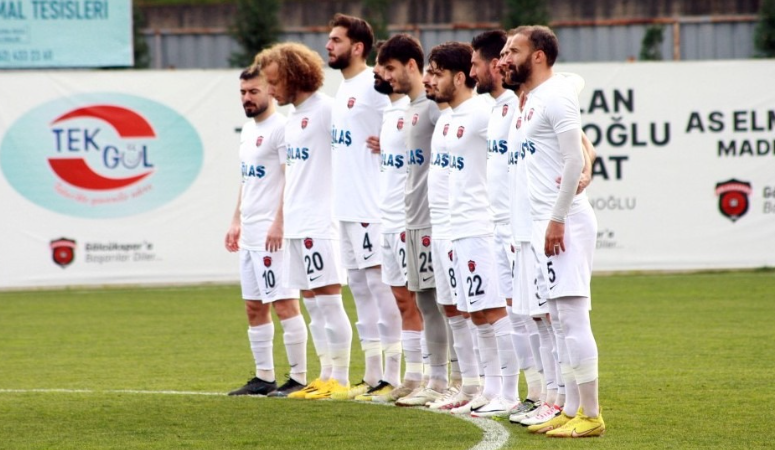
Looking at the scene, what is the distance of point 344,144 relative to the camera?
9.42m

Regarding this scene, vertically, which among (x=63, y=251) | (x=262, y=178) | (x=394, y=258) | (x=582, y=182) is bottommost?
(x=63, y=251)

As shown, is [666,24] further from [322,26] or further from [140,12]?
[140,12]

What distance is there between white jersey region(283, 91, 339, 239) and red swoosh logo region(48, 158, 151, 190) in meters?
9.75

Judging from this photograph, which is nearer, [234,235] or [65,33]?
[234,235]

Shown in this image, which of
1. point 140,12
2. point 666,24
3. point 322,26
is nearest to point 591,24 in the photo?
point 666,24

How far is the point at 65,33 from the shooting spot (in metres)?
19.7

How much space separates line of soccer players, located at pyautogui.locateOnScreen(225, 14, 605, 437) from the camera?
7.38 meters

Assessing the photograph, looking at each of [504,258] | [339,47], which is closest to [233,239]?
[339,47]

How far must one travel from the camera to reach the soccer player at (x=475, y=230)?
Result: 8.38m

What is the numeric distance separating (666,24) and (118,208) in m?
12.5

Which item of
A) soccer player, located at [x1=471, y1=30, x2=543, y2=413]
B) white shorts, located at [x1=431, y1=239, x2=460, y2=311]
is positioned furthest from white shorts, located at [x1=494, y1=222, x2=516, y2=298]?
white shorts, located at [x1=431, y1=239, x2=460, y2=311]

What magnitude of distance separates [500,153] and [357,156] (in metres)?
1.47

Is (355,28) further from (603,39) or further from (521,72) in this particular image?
(603,39)

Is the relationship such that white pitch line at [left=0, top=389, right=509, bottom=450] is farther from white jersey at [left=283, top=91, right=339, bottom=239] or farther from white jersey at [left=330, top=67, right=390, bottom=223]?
white jersey at [left=330, top=67, right=390, bottom=223]
